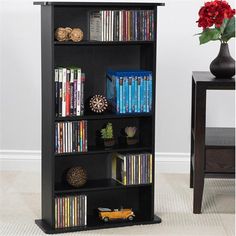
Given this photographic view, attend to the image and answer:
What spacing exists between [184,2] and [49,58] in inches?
57.1

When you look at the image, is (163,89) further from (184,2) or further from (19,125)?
(19,125)

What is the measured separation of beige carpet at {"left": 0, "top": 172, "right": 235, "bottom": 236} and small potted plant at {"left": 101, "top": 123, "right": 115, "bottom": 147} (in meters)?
0.42

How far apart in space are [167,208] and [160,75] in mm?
1041

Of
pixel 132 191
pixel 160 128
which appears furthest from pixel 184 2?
pixel 132 191

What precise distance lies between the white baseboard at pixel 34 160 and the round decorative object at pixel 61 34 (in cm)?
150

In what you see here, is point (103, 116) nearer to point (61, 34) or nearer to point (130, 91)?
point (130, 91)

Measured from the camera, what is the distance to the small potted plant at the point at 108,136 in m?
3.57

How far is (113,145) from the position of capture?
3.60 meters

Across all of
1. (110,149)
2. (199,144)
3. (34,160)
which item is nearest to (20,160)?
(34,160)

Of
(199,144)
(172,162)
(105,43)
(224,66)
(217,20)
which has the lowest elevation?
(172,162)

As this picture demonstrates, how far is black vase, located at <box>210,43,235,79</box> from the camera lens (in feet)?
12.4

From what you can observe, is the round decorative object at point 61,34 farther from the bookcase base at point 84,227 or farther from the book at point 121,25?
the bookcase base at point 84,227

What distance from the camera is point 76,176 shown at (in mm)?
3527

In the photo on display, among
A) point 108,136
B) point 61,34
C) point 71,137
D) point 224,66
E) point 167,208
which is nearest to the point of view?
point 61,34
